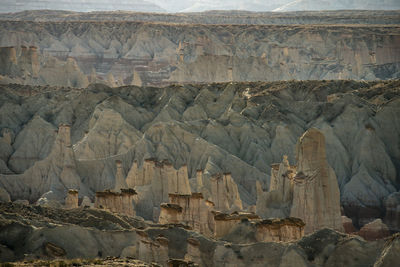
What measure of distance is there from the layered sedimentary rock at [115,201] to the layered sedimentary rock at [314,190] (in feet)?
23.7

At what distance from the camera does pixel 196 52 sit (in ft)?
397

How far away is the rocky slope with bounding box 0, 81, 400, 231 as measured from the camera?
56156mm

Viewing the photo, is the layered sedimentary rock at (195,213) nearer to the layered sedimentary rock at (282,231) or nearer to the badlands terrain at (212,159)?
the badlands terrain at (212,159)

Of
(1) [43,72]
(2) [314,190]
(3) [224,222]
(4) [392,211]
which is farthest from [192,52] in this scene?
(3) [224,222]

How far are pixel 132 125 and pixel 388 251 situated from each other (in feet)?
151

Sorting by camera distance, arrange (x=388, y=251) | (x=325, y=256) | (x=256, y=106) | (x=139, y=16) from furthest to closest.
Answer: (x=139, y=16), (x=256, y=106), (x=325, y=256), (x=388, y=251)

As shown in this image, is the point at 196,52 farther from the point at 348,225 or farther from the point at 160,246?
the point at 160,246

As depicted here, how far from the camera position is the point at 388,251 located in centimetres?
2611

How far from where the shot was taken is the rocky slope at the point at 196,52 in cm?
10156

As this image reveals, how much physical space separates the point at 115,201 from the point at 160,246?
11.4m

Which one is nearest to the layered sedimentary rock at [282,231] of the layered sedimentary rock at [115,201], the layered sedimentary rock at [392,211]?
the layered sedimentary rock at [115,201]

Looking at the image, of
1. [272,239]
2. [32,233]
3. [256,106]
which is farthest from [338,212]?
[256,106]

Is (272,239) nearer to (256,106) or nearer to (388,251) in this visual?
(388,251)

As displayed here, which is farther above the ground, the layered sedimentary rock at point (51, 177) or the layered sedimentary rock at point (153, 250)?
the layered sedimentary rock at point (51, 177)
